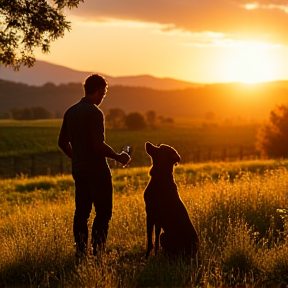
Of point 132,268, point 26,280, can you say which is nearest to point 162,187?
point 132,268

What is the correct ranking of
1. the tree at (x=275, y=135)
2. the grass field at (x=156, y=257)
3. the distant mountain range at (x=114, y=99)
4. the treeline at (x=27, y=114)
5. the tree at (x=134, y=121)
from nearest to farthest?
the grass field at (x=156, y=257) → the tree at (x=275, y=135) → the tree at (x=134, y=121) → the treeline at (x=27, y=114) → the distant mountain range at (x=114, y=99)

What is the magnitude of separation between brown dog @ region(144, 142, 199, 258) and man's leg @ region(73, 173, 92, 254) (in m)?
0.84

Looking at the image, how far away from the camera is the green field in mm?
44938

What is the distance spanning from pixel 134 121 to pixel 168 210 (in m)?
83.8

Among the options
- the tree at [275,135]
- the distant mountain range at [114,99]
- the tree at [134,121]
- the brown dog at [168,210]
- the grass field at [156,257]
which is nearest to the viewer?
the grass field at [156,257]

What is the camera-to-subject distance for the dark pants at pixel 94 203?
7.43m

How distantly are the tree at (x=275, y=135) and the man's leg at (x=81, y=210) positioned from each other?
162ft

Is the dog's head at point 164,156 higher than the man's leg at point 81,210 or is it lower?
higher

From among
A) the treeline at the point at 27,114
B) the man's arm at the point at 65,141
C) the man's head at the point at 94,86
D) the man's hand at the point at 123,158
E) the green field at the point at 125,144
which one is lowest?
the green field at the point at 125,144

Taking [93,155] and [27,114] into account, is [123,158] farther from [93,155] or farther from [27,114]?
[27,114]

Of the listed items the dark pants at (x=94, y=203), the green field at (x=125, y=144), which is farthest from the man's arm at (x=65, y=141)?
the green field at (x=125, y=144)

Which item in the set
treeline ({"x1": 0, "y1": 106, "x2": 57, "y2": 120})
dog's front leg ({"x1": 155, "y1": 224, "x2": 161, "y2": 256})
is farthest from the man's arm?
treeline ({"x1": 0, "y1": 106, "x2": 57, "y2": 120})

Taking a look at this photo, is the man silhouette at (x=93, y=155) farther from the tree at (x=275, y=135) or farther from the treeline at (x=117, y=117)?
the treeline at (x=117, y=117)

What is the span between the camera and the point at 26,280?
7211 millimetres
